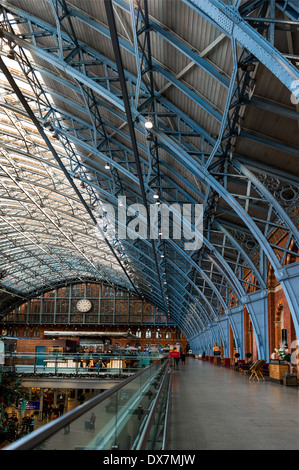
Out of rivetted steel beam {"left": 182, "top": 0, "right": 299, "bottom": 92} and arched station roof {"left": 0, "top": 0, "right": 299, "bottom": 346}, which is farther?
arched station roof {"left": 0, "top": 0, "right": 299, "bottom": 346}

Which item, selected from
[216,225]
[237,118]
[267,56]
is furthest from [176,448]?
[216,225]

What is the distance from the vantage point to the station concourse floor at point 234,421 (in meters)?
7.52

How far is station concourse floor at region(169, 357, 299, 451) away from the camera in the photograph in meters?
7.52

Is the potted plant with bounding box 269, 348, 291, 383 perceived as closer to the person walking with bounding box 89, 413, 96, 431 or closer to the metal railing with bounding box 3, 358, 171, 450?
the metal railing with bounding box 3, 358, 171, 450

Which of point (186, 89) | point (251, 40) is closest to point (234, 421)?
point (251, 40)

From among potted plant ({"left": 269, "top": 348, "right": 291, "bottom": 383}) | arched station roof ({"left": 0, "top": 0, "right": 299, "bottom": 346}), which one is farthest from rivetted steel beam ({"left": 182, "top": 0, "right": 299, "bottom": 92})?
potted plant ({"left": 269, "top": 348, "right": 291, "bottom": 383})

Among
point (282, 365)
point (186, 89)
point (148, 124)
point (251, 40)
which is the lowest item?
point (282, 365)

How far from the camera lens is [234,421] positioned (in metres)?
9.77

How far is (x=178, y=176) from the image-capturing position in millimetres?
21641

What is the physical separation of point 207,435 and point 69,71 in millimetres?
12684

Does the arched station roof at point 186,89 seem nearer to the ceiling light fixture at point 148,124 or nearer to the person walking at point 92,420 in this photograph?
the ceiling light fixture at point 148,124

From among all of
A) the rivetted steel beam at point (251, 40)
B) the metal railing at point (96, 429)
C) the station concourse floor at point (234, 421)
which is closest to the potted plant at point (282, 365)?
the station concourse floor at point (234, 421)

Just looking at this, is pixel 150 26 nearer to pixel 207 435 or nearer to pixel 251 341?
pixel 207 435

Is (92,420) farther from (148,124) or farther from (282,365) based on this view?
(282,365)
